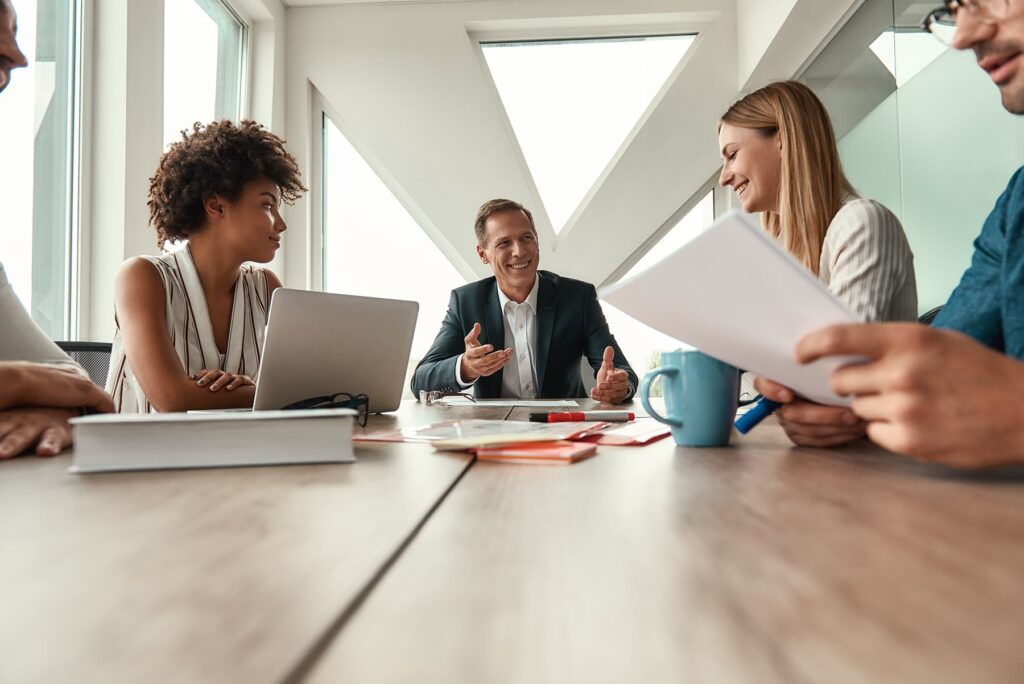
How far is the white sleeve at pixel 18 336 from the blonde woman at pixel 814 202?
1.42 m

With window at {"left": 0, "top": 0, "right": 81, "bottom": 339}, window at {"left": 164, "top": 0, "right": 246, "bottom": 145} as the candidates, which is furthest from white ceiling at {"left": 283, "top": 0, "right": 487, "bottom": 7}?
window at {"left": 0, "top": 0, "right": 81, "bottom": 339}

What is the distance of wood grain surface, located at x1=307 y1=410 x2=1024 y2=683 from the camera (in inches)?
10.8

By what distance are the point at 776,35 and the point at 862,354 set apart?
3878mm

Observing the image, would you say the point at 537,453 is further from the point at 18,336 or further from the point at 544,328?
the point at 544,328

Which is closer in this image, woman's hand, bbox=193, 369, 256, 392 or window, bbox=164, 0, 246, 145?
woman's hand, bbox=193, 369, 256, 392

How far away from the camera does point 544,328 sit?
3.02 metres

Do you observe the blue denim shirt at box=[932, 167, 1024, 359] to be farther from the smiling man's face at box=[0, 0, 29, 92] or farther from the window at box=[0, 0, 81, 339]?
the window at box=[0, 0, 81, 339]

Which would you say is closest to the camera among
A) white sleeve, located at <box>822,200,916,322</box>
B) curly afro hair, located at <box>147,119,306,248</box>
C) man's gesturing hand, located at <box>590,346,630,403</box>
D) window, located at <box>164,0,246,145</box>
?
white sleeve, located at <box>822,200,916,322</box>

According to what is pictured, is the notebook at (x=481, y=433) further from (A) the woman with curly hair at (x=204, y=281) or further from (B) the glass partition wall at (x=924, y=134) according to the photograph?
(B) the glass partition wall at (x=924, y=134)

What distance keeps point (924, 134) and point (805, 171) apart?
51.5 inches

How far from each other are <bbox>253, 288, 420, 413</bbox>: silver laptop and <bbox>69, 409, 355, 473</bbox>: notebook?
0.43m

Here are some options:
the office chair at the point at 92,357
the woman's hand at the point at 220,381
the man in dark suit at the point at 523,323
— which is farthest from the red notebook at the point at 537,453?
the man in dark suit at the point at 523,323

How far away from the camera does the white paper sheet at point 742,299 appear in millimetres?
560

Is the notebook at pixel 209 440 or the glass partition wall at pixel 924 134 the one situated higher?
the glass partition wall at pixel 924 134
